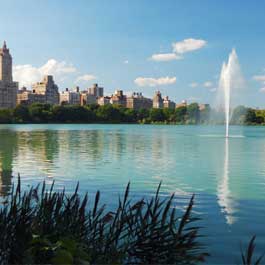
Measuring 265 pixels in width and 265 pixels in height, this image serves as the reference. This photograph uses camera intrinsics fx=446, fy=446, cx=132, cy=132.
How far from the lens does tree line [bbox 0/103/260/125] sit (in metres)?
153

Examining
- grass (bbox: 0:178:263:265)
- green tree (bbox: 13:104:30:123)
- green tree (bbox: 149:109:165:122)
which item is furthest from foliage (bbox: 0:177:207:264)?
green tree (bbox: 149:109:165:122)

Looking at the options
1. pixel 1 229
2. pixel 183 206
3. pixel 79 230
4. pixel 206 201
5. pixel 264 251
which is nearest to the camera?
pixel 1 229

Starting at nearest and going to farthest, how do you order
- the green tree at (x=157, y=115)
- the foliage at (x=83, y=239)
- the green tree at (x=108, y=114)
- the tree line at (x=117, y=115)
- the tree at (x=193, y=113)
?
the foliage at (x=83, y=239), the tree line at (x=117, y=115), the green tree at (x=108, y=114), the green tree at (x=157, y=115), the tree at (x=193, y=113)

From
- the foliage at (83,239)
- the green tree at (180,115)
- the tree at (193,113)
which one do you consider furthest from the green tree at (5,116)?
the foliage at (83,239)

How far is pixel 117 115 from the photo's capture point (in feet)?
585

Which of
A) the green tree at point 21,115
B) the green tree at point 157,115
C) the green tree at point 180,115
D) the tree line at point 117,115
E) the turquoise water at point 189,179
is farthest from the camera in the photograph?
the green tree at point 180,115

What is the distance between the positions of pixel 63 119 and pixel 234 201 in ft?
500

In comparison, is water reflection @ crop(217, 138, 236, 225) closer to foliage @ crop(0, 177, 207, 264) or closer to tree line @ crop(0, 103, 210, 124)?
foliage @ crop(0, 177, 207, 264)

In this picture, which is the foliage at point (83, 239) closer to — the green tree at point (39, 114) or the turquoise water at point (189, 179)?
the turquoise water at point (189, 179)

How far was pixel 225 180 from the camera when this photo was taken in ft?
64.6

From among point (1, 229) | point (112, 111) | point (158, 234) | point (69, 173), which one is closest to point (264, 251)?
point (158, 234)

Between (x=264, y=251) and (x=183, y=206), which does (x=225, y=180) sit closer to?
(x=183, y=206)

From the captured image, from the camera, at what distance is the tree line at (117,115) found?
15288 cm

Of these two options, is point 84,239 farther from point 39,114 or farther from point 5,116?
point 39,114
